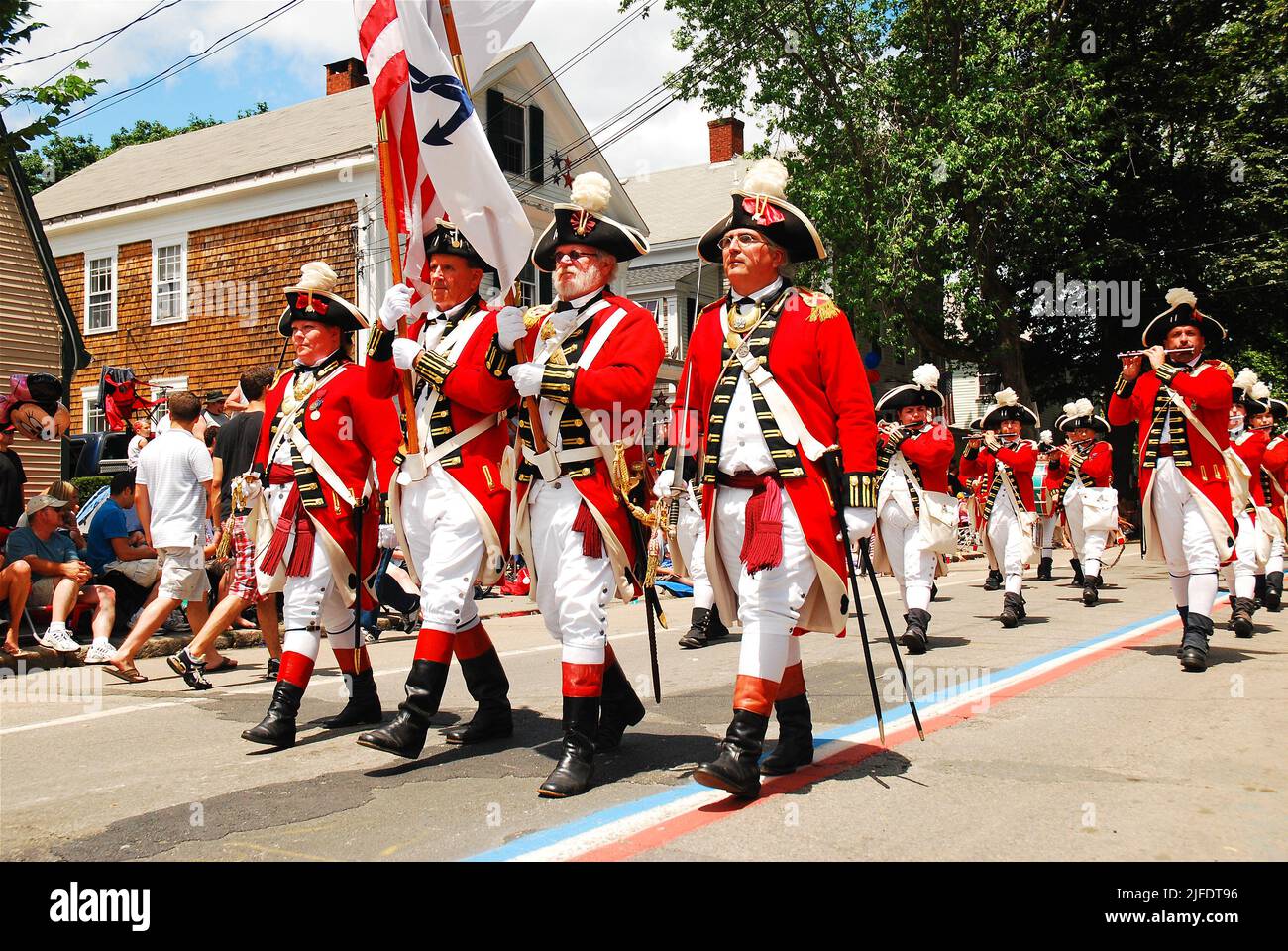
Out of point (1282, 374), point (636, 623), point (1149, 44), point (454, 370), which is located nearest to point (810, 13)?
point (1149, 44)

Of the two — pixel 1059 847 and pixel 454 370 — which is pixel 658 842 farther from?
pixel 454 370

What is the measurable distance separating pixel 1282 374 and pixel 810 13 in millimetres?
14987

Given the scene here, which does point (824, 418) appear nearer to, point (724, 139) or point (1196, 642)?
point (1196, 642)

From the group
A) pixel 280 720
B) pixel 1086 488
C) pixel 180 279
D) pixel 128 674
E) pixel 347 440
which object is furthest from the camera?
pixel 180 279

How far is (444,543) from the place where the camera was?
16.9ft

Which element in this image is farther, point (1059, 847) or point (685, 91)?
point (685, 91)

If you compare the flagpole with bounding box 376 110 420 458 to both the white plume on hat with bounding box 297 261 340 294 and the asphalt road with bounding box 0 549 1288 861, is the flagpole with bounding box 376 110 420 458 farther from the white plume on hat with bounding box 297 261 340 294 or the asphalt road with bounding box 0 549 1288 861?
the asphalt road with bounding box 0 549 1288 861

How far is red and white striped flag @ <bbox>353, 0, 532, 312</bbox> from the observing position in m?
5.28

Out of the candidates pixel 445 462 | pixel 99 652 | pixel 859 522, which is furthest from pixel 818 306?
pixel 99 652

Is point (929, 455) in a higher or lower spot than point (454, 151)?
lower

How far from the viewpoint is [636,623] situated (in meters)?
11.8

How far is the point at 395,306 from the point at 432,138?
2.58ft

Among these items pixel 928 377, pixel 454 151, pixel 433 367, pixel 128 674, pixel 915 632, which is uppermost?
pixel 454 151

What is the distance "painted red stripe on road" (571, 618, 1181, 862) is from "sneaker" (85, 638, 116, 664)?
5.93 meters
